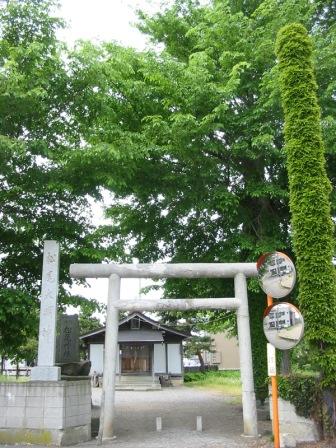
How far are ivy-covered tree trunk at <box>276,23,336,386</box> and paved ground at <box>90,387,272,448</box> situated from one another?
2796 millimetres

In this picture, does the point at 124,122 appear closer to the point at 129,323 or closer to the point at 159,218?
the point at 159,218

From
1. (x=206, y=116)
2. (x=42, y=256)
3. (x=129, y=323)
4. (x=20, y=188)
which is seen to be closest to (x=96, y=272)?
(x=42, y=256)

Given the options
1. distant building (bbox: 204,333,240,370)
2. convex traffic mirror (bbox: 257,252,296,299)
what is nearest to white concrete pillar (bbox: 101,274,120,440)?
convex traffic mirror (bbox: 257,252,296,299)

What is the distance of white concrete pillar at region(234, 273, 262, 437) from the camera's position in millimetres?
10852

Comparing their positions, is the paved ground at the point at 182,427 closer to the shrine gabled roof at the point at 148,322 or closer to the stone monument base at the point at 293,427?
the stone monument base at the point at 293,427

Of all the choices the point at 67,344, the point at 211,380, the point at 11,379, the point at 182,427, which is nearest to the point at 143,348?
the point at 211,380

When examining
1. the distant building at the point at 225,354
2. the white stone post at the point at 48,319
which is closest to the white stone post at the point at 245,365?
the white stone post at the point at 48,319

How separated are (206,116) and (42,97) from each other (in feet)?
14.9

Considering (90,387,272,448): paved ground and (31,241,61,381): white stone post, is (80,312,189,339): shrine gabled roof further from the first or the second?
(31,241,61,381): white stone post

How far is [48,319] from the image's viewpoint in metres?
10.8

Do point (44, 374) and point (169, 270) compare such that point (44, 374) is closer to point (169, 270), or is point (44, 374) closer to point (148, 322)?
point (169, 270)

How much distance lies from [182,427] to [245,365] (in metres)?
2.89

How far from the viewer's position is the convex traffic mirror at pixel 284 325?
7230 millimetres

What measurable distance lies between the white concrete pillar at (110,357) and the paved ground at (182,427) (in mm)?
466
